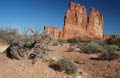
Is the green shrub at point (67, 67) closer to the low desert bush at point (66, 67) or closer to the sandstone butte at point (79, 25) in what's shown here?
the low desert bush at point (66, 67)

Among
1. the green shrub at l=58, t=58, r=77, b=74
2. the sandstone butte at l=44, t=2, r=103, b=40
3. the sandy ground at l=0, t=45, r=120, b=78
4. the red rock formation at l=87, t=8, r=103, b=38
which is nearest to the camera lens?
the sandy ground at l=0, t=45, r=120, b=78

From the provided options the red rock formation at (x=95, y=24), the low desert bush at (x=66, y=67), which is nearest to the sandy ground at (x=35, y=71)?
the low desert bush at (x=66, y=67)

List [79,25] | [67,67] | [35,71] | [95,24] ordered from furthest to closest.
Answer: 1. [95,24]
2. [79,25]
3. [67,67]
4. [35,71]

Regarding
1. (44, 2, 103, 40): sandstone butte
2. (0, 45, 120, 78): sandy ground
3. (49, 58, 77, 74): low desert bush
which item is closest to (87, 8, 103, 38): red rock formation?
(44, 2, 103, 40): sandstone butte

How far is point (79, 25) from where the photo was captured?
69438mm

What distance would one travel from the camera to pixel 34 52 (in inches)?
425

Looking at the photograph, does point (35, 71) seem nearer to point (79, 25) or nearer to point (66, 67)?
point (66, 67)

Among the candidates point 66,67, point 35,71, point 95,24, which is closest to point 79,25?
point 95,24

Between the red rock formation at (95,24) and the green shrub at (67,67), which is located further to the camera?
the red rock formation at (95,24)

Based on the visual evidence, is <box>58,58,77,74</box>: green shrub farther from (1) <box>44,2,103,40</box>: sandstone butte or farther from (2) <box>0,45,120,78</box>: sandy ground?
(1) <box>44,2,103,40</box>: sandstone butte

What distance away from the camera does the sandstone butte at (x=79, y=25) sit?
6707cm

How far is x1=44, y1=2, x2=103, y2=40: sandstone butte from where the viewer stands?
220ft

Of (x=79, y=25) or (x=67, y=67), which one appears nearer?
(x=67, y=67)

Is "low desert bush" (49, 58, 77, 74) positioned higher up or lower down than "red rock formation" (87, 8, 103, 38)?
lower down
